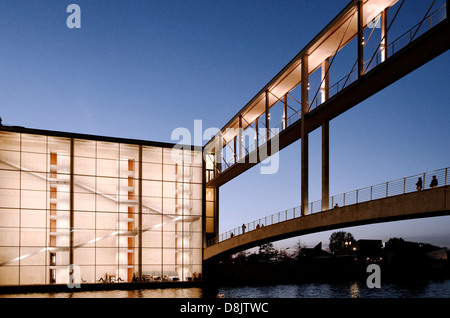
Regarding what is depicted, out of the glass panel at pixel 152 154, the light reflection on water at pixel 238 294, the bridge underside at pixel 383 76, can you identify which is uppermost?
the bridge underside at pixel 383 76

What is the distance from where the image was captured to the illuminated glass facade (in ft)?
116

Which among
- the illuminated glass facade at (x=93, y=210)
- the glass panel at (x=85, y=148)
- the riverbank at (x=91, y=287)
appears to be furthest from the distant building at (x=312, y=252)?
the glass panel at (x=85, y=148)

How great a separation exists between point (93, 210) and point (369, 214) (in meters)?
22.3

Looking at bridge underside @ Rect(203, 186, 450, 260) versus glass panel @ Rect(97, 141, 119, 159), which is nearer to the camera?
bridge underside @ Rect(203, 186, 450, 260)

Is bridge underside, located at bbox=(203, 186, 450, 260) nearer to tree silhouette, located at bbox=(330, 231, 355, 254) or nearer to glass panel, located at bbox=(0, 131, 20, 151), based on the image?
glass panel, located at bbox=(0, 131, 20, 151)

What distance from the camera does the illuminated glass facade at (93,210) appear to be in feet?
116

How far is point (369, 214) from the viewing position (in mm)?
22750

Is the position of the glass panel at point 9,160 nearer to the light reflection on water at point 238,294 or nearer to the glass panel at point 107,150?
the glass panel at point 107,150

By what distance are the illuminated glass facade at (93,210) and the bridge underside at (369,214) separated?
24.7 ft

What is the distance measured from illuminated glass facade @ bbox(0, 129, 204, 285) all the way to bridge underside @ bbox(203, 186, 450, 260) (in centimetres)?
753

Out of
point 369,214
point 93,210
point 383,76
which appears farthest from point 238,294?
point 383,76

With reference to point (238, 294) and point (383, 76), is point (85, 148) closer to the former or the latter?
point (238, 294)

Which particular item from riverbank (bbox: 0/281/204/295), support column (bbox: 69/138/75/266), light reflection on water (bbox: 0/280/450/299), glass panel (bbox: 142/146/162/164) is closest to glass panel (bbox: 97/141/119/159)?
support column (bbox: 69/138/75/266)
